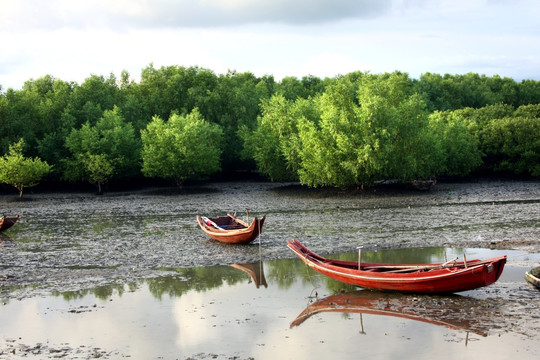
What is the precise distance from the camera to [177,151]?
249 ft

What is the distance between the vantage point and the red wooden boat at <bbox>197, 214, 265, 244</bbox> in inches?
1271

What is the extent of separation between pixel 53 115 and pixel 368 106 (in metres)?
43.5

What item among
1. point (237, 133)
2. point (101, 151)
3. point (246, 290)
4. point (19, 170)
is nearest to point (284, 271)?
point (246, 290)

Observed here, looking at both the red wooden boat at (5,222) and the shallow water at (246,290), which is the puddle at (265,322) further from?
the red wooden boat at (5,222)

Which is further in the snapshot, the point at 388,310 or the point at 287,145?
the point at 287,145

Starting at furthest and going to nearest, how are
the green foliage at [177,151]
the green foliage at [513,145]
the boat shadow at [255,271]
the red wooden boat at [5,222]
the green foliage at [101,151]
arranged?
the green foliage at [513,145] → the green foliage at [177,151] → the green foliage at [101,151] → the red wooden boat at [5,222] → the boat shadow at [255,271]

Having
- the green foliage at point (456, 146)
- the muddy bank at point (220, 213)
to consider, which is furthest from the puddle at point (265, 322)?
the green foliage at point (456, 146)

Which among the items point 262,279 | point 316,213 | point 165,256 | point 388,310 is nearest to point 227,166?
point 316,213

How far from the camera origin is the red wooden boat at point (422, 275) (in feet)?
66.7

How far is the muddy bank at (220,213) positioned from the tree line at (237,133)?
4.53m

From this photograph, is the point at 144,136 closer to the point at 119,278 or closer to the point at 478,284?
the point at 119,278

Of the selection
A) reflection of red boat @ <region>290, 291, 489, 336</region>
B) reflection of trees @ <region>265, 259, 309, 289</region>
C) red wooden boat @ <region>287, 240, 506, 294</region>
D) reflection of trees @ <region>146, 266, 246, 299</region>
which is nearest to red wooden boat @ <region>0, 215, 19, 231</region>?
reflection of trees @ <region>146, 266, 246, 299</region>

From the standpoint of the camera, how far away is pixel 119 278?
1037 inches

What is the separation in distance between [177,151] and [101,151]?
9505mm
